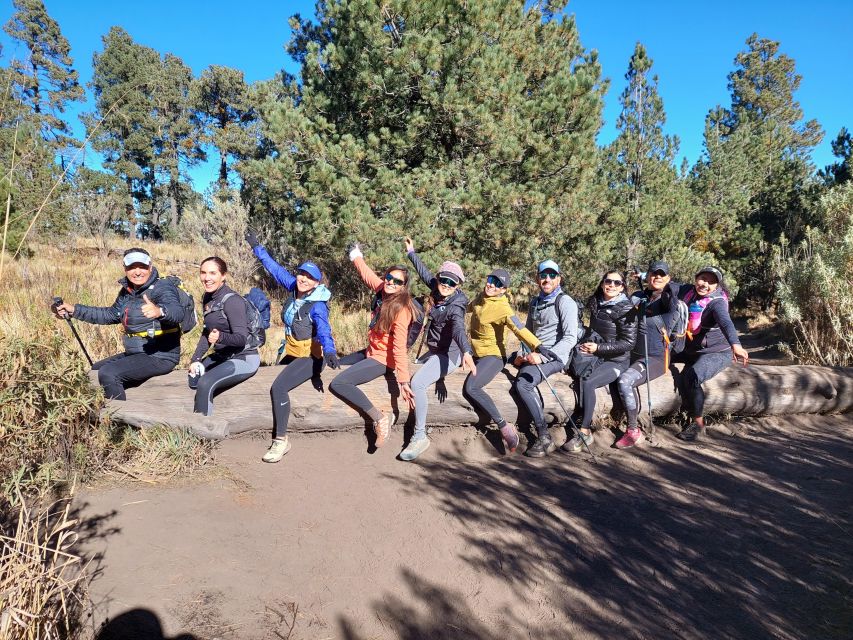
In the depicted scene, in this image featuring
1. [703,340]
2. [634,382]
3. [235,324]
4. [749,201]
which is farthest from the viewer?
[749,201]

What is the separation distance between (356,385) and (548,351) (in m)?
1.95

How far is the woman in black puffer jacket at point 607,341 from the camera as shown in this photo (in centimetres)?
509

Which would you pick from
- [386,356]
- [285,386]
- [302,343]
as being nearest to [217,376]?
[285,386]

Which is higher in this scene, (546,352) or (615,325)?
(615,325)

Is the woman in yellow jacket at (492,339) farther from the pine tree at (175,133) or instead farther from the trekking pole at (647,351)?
the pine tree at (175,133)

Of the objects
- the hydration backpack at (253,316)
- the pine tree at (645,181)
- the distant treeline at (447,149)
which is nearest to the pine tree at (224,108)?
the distant treeline at (447,149)

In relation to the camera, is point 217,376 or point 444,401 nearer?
point 217,376

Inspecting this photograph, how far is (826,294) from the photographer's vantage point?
783 centimetres

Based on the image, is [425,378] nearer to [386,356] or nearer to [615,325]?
[386,356]

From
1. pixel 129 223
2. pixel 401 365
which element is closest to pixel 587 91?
pixel 401 365

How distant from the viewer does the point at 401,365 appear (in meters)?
4.68

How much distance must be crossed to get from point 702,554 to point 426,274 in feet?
12.2

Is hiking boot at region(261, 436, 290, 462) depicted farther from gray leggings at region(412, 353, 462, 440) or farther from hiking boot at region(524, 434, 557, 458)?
hiking boot at region(524, 434, 557, 458)

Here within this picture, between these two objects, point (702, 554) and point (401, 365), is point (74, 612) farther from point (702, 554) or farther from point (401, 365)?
point (702, 554)
